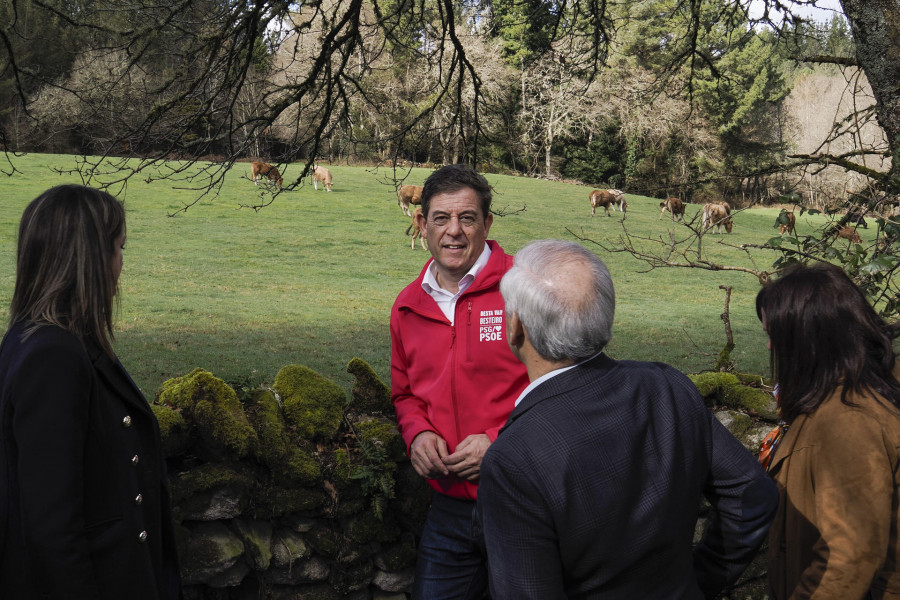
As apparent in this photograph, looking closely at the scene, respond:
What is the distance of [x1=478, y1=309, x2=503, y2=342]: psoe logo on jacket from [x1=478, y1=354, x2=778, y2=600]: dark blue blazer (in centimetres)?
99

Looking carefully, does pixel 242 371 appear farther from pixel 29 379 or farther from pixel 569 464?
pixel 569 464

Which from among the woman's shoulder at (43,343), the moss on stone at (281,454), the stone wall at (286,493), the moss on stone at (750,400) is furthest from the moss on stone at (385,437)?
the moss on stone at (750,400)

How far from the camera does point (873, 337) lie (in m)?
2.19

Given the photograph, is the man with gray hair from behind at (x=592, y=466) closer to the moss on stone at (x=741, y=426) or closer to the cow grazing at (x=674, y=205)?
the moss on stone at (x=741, y=426)

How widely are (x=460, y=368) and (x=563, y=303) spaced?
1.14m

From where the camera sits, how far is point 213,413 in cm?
329

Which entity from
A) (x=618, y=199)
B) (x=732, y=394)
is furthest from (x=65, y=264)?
(x=618, y=199)

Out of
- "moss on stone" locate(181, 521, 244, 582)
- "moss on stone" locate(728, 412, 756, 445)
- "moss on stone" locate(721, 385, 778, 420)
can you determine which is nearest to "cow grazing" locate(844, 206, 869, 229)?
"moss on stone" locate(721, 385, 778, 420)

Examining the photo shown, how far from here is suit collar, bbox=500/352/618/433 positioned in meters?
1.75

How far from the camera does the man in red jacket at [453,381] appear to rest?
2.78m

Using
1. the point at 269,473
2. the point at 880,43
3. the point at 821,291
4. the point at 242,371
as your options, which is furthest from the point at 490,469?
the point at 242,371

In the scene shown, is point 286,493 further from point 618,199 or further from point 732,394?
point 618,199

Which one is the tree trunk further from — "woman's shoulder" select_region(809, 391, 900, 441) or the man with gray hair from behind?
the man with gray hair from behind

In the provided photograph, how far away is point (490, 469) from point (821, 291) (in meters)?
1.24
